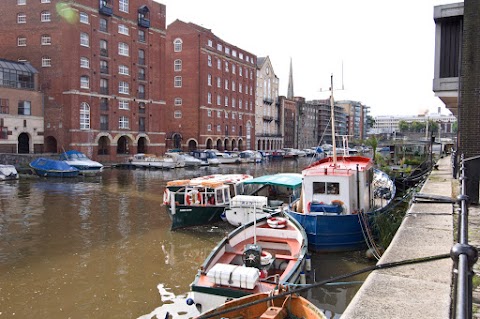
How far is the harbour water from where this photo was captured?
1091 cm

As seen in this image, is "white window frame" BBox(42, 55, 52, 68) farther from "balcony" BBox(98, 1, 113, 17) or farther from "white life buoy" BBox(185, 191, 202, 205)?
"white life buoy" BBox(185, 191, 202, 205)

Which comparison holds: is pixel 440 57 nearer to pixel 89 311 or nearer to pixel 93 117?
pixel 89 311

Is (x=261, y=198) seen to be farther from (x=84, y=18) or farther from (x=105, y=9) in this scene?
(x=105, y=9)

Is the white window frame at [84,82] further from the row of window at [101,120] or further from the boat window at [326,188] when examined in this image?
the boat window at [326,188]

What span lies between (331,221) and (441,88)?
22.6 feet

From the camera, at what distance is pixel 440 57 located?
16.2 meters

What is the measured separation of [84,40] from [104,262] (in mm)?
43796

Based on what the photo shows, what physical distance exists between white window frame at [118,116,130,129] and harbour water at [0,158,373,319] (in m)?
30.7

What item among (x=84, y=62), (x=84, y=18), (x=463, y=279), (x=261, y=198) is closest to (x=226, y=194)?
(x=261, y=198)

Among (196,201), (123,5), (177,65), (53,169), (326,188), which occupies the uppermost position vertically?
(123,5)

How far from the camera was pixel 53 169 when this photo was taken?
129ft

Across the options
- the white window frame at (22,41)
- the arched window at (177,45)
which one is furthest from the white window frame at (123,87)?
the arched window at (177,45)

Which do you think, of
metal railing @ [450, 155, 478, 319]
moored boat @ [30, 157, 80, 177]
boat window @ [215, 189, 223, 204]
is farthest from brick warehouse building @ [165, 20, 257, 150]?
metal railing @ [450, 155, 478, 319]

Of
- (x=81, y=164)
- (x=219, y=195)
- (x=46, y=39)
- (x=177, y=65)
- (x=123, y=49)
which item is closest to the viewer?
(x=219, y=195)
